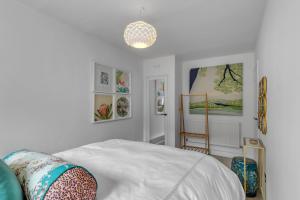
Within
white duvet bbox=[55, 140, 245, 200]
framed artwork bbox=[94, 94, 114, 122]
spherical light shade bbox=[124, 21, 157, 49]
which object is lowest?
white duvet bbox=[55, 140, 245, 200]

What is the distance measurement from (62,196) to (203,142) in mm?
3706

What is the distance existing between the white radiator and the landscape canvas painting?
24 centimetres

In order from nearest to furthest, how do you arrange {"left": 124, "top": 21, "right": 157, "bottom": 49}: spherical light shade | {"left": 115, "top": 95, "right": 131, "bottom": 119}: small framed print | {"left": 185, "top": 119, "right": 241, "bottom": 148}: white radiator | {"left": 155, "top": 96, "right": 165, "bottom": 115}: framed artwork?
{"left": 124, "top": 21, "right": 157, "bottom": 49}: spherical light shade, {"left": 115, "top": 95, "right": 131, "bottom": 119}: small framed print, {"left": 185, "top": 119, "right": 241, "bottom": 148}: white radiator, {"left": 155, "top": 96, "right": 165, "bottom": 115}: framed artwork

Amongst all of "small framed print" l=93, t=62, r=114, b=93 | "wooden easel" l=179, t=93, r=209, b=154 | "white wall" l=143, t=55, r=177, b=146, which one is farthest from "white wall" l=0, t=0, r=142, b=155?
"wooden easel" l=179, t=93, r=209, b=154

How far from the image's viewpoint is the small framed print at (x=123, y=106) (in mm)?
3178

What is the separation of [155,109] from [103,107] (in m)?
1.82

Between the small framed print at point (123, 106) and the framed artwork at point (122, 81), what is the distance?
0.13 meters

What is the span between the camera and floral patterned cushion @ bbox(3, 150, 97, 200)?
69cm

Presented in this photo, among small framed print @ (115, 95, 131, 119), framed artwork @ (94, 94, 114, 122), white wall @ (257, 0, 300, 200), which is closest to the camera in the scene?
white wall @ (257, 0, 300, 200)

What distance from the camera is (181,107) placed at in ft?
13.2

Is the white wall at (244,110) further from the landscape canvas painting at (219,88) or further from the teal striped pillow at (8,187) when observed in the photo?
the teal striped pillow at (8,187)

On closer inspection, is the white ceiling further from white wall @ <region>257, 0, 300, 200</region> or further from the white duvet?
the white duvet

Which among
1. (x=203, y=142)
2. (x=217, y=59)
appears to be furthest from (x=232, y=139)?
(x=217, y=59)

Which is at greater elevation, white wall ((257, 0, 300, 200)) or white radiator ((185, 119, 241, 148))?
white wall ((257, 0, 300, 200))
